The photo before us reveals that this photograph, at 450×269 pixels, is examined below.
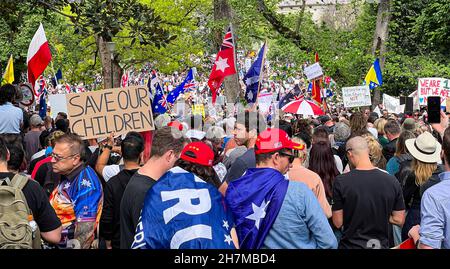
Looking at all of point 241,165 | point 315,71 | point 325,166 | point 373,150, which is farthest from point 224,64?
point 325,166

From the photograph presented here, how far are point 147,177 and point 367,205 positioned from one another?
199cm

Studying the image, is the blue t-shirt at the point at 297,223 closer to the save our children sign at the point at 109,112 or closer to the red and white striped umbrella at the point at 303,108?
the save our children sign at the point at 109,112

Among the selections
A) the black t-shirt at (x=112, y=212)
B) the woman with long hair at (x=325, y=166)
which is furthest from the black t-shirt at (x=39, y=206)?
the woman with long hair at (x=325, y=166)

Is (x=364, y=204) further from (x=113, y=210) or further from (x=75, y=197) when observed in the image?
(x=75, y=197)

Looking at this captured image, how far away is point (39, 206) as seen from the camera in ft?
15.7

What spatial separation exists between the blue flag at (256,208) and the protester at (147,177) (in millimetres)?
717

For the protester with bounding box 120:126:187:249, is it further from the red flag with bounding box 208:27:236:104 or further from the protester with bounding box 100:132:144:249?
the red flag with bounding box 208:27:236:104

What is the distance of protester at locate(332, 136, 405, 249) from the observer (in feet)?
19.2

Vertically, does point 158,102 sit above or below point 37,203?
below

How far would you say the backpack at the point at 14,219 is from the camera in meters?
4.32

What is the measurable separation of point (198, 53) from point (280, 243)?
31.8m

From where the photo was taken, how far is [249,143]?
8.05 m

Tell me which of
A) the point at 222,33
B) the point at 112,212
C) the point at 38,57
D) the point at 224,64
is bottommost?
the point at 112,212
